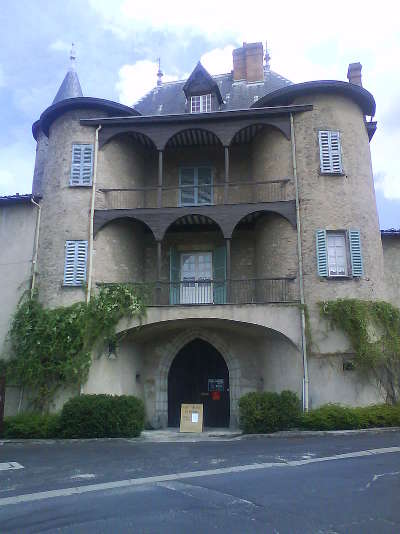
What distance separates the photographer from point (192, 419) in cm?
1495

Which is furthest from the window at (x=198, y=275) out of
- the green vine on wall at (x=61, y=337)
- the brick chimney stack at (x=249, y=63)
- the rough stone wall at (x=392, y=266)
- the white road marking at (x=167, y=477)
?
the brick chimney stack at (x=249, y=63)

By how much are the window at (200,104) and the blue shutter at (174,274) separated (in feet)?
18.4

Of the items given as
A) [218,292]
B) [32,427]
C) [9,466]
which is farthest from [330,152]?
[9,466]

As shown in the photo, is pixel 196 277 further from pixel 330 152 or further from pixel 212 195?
pixel 330 152

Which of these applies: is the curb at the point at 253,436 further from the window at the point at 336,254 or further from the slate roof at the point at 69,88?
the slate roof at the point at 69,88

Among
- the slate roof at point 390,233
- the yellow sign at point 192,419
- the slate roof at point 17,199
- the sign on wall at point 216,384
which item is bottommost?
the yellow sign at point 192,419

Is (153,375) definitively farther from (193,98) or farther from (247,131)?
(193,98)

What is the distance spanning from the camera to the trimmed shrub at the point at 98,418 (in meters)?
13.1

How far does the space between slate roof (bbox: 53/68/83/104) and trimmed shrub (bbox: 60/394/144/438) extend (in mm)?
15026

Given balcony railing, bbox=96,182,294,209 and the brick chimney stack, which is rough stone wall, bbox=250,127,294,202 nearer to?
balcony railing, bbox=96,182,294,209

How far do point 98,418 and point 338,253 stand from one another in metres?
8.71

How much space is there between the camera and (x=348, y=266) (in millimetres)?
15219

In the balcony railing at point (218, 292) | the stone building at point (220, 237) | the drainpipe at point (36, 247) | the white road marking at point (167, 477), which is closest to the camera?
the white road marking at point (167, 477)

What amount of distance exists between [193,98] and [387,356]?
11.9 meters
